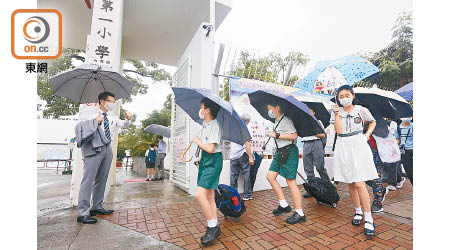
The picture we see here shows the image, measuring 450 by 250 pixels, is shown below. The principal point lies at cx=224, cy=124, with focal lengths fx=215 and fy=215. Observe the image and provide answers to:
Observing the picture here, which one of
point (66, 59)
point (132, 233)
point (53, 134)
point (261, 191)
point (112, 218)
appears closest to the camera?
point (132, 233)

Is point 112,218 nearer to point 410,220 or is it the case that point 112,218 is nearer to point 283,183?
point 283,183

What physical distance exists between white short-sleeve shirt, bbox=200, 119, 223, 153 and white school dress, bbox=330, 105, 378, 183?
5.56ft

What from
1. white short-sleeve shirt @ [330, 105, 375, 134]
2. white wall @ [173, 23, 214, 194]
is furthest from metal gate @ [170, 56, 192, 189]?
white short-sleeve shirt @ [330, 105, 375, 134]

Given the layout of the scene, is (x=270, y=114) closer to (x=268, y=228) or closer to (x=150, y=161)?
(x=268, y=228)

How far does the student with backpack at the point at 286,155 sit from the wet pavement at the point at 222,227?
27 centimetres

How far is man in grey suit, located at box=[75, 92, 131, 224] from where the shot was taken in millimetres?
3096

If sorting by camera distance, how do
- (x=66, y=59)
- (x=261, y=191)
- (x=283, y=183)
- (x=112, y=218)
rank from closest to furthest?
(x=112, y=218), (x=261, y=191), (x=283, y=183), (x=66, y=59)

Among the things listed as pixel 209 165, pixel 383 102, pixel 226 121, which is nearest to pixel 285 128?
pixel 226 121

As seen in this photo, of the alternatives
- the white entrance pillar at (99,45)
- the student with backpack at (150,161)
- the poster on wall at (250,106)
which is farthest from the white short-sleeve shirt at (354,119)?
the student with backpack at (150,161)

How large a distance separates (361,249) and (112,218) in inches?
132

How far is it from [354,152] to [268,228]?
1520 mm

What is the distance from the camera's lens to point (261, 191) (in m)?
5.19

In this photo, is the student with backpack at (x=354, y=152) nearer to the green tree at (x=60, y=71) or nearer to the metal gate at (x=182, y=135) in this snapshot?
the metal gate at (x=182, y=135)

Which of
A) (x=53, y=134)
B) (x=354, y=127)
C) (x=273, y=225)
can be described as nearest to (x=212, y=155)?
(x=273, y=225)
